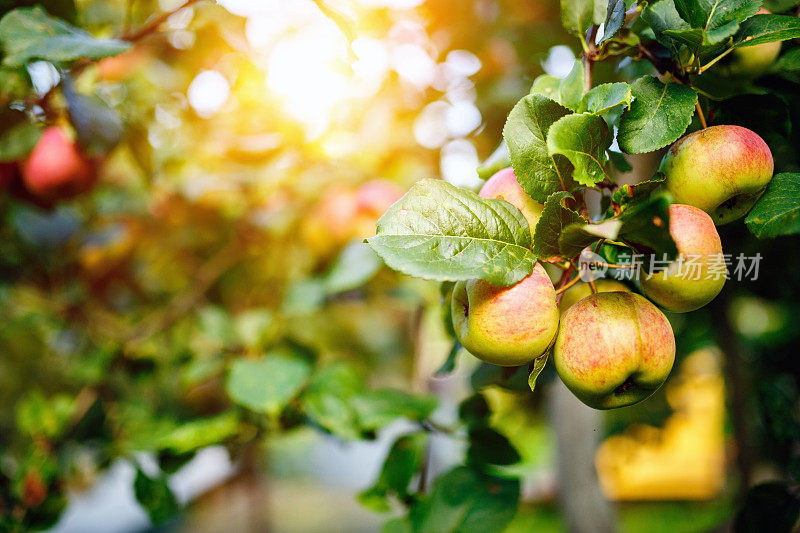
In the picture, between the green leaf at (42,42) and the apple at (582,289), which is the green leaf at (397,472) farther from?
the green leaf at (42,42)

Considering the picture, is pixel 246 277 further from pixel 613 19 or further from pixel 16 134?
pixel 613 19

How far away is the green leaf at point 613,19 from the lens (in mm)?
395

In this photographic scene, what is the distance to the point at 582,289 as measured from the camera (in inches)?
18.8

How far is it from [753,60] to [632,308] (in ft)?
0.86

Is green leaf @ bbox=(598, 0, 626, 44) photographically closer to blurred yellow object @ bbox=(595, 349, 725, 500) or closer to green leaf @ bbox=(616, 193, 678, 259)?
green leaf @ bbox=(616, 193, 678, 259)

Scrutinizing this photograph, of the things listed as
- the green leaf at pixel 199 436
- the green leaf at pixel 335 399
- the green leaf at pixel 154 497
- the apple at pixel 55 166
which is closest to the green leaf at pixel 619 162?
the green leaf at pixel 335 399

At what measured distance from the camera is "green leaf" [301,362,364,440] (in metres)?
0.70

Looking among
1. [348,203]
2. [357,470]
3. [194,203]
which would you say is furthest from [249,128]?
[357,470]

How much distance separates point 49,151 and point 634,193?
3.20ft

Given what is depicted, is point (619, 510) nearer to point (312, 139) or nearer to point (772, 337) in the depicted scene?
point (772, 337)

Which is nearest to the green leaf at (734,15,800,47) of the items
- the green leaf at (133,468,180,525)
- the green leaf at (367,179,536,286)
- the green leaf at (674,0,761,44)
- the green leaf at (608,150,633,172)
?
the green leaf at (674,0,761,44)

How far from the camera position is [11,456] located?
1256 mm

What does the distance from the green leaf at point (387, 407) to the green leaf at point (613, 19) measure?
0.52 metres

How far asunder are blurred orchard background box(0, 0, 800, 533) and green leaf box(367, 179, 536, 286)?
8.6 inches
